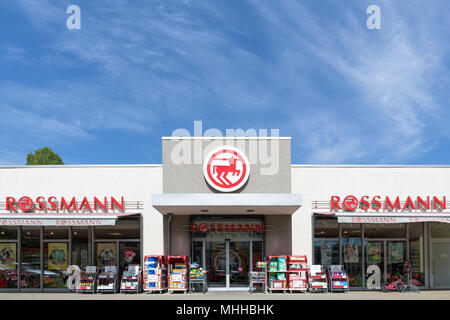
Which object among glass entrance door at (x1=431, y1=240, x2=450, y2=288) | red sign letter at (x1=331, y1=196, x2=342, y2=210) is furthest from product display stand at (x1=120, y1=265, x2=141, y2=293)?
glass entrance door at (x1=431, y1=240, x2=450, y2=288)

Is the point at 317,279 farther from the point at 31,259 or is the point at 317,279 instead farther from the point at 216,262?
the point at 31,259

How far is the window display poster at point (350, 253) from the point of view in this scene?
18062 millimetres

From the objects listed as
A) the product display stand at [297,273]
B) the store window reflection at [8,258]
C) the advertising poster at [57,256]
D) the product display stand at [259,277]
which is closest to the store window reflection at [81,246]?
the advertising poster at [57,256]

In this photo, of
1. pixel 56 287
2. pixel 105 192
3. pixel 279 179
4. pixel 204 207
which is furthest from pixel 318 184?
pixel 56 287

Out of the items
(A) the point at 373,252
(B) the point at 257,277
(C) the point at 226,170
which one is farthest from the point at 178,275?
(A) the point at 373,252

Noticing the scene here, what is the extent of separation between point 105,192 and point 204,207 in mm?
4533

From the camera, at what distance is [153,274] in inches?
662

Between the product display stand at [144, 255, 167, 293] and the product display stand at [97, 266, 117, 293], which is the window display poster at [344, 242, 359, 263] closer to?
the product display stand at [144, 255, 167, 293]

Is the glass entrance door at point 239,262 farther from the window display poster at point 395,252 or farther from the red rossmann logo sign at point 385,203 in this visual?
the window display poster at point 395,252

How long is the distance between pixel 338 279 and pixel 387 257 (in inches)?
101

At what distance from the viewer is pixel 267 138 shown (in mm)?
17219

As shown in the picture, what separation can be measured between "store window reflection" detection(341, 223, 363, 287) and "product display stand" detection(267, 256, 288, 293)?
278 centimetres

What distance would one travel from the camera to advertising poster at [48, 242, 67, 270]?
59.2 feet

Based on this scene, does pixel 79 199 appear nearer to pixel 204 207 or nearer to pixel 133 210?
pixel 133 210
